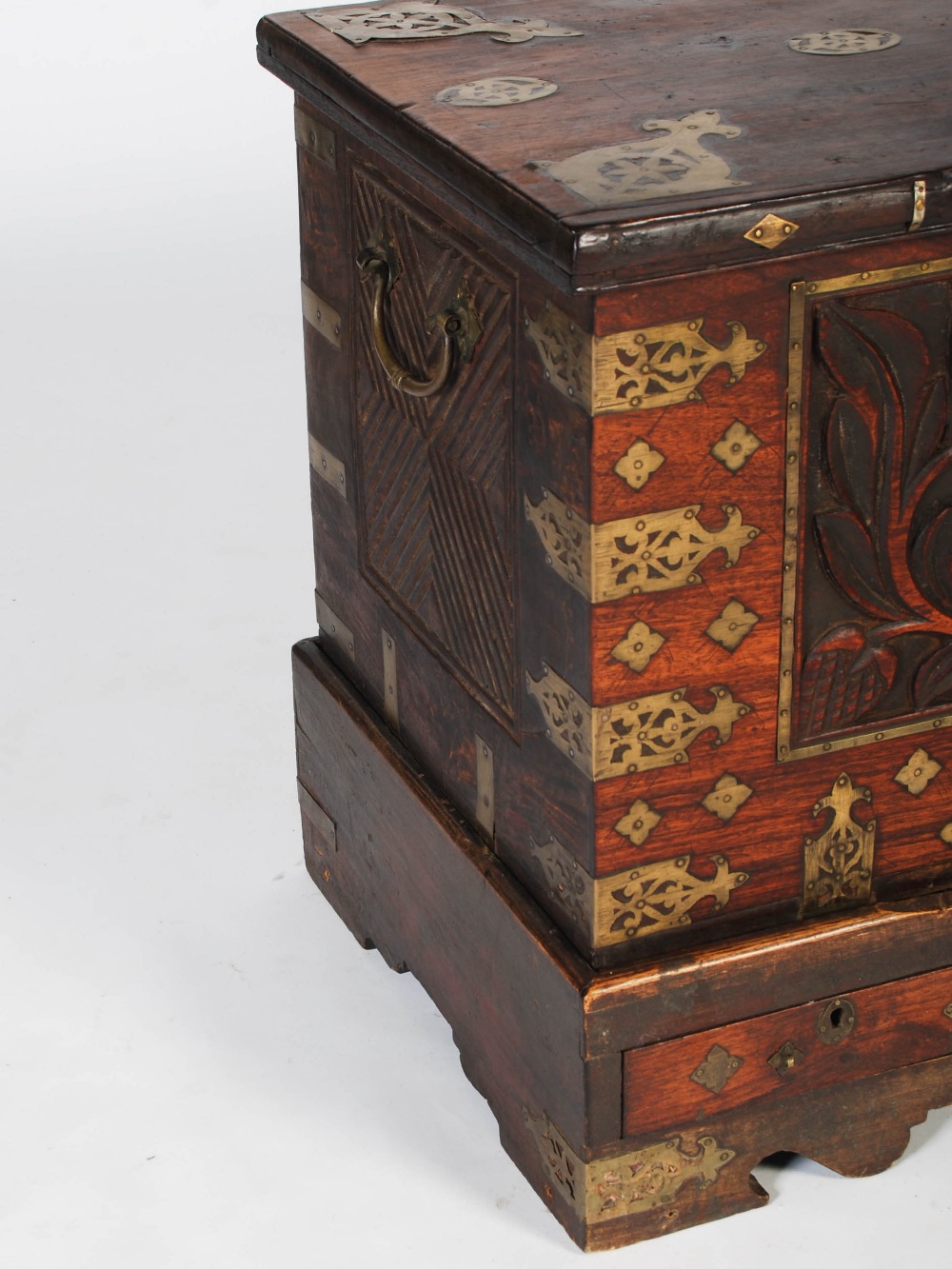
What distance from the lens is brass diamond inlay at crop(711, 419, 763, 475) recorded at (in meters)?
1.85

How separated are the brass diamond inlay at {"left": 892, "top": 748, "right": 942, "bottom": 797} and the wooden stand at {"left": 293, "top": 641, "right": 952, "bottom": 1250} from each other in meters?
0.11

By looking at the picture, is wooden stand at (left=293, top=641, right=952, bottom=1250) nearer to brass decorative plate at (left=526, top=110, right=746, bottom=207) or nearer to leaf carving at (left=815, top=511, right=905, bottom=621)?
leaf carving at (left=815, top=511, right=905, bottom=621)

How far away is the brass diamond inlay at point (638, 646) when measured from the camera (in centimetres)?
190

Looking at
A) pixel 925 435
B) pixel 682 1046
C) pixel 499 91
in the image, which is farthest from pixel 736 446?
pixel 682 1046

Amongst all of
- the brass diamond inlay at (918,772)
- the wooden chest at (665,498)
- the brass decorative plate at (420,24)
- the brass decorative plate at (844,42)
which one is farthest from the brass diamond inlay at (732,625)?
the brass decorative plate at (420,24)

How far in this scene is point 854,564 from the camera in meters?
1.95

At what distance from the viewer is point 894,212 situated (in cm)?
179

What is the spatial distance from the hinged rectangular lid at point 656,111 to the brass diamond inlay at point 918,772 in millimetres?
497

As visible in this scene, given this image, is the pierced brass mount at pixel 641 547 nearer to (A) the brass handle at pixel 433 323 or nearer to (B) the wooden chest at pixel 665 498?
(B) the wooden chest at pixel 665 498

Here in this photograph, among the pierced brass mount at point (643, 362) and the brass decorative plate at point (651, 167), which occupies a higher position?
the brass decorative plate at point (651, 167)

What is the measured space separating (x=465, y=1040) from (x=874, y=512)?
72cm

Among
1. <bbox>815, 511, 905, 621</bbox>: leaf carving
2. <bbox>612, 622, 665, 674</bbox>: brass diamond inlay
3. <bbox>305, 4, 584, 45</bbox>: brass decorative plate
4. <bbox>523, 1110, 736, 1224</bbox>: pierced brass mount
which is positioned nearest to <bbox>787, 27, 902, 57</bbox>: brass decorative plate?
<bbox>305, 4, 584, 45</bbox>: brass decorative plate

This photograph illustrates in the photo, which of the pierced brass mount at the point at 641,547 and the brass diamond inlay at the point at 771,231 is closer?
the brass diamond inlay at the point at 771,231

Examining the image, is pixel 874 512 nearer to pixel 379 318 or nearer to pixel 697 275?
pixel 697 275
